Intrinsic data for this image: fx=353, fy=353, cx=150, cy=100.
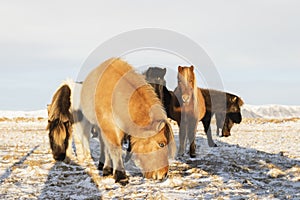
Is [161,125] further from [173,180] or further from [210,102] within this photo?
[210,102]

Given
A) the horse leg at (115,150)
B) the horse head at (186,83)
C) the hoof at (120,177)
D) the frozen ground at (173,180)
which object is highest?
the horse head at (186,83)

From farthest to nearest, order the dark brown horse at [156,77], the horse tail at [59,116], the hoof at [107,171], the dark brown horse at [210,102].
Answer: the dark brown horse at [210,102]
the dark brown horse at [156,77]
the horse tail at [59,116]
the hoof at [107,171]

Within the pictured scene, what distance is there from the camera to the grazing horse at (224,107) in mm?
13909

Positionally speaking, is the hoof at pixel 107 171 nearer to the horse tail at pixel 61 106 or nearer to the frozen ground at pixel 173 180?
the frozen ground at pixel 173 180

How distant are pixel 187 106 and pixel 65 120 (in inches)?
→ 138

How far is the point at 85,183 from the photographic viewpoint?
7211mm

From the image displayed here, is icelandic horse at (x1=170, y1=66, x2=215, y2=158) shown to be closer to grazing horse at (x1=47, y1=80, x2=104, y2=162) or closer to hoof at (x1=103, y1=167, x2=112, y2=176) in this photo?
grazing horse at (x1=47, y1=80, x2=104, y2=162)

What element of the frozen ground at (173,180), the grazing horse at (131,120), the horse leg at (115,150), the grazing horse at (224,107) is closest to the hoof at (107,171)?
the grazing horse at (131,120)

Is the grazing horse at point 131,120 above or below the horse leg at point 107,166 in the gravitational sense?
above

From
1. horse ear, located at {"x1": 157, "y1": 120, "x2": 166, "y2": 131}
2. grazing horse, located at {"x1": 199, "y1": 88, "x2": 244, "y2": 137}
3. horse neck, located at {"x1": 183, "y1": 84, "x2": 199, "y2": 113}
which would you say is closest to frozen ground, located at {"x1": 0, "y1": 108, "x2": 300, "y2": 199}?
horse ear, located at {"x1": 157, "y1": 120, "x2": 166, "y2": 131}

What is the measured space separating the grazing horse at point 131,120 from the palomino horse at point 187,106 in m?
2.45

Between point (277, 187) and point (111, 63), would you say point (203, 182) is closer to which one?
point (277, 187)

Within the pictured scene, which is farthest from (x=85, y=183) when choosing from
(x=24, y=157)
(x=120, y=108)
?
(x=24, y=157)

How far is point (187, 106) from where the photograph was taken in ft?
34.0
